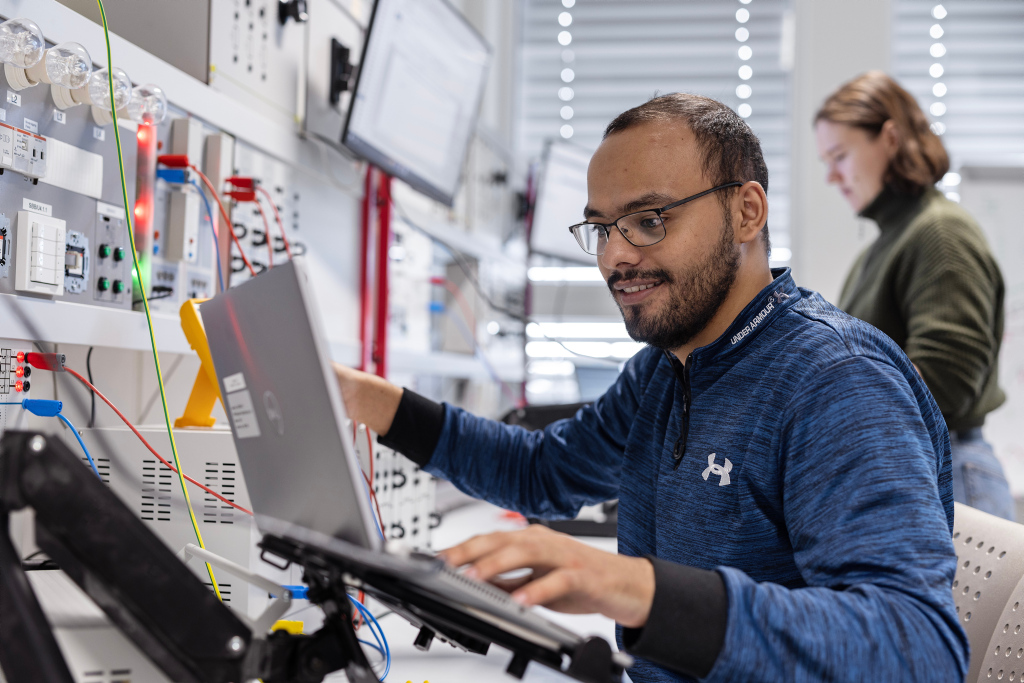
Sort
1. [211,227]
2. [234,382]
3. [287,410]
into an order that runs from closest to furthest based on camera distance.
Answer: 1. [287,410]
2. [234,382]
3. [211,227]

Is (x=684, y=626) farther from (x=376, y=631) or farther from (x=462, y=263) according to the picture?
(x=462, y=263)

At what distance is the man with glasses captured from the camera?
64cm

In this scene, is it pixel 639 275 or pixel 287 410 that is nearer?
pixel 287 410

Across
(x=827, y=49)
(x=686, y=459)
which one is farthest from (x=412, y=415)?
(x=827, y=49)

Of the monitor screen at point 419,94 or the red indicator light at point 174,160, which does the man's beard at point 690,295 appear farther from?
the monitor screen at point 419,94

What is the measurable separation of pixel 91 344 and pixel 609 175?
787 mm

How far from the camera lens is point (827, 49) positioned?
343 cm

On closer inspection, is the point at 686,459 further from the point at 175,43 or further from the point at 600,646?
the point at 175,43

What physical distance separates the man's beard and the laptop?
0.50 metres

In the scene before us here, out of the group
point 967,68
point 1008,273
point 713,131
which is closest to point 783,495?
point 713,131

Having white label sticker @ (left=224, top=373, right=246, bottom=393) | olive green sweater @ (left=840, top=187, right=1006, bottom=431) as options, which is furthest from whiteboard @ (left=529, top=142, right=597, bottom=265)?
white label sticker @ (left=224, top=373, right=246, bottom=393)

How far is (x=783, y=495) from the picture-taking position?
0.81 meters

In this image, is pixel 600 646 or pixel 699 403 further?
pixel 699 403

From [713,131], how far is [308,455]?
673 millimetres
